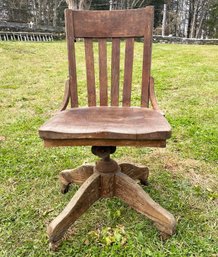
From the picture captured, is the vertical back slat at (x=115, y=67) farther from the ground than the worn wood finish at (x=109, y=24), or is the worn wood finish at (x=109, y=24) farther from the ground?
the worn wood finish at (x=109, y=24)

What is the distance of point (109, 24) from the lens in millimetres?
1967

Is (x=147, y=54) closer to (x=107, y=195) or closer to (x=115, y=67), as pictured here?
(x=115, y=67)

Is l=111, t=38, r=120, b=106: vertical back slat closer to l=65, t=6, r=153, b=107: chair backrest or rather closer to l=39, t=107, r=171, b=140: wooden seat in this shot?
l=65, t=6, r=153, b=107: chair backrest

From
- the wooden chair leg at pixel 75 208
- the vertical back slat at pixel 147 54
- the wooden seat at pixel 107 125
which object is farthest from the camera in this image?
the vertical back slat at pixel 147 54

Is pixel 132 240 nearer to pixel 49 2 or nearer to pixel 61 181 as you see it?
pixel 61 181

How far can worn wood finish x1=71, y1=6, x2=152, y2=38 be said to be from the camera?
6.30ft

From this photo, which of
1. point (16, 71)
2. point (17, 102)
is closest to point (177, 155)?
point (17, 102)

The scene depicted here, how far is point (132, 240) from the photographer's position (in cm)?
160

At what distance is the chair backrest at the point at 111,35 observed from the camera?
190cm

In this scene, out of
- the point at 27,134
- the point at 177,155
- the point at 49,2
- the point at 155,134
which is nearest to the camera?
the point at 155,134

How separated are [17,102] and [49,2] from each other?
1753 cm

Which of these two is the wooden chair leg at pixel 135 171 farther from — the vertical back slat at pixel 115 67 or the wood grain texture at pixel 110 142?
the wood grain texture at pixel 110 142

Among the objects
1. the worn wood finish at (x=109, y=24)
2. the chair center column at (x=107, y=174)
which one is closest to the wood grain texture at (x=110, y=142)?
the chair center column at (x=107, y=174)

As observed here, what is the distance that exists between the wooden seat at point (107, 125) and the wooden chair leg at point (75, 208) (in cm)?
39
